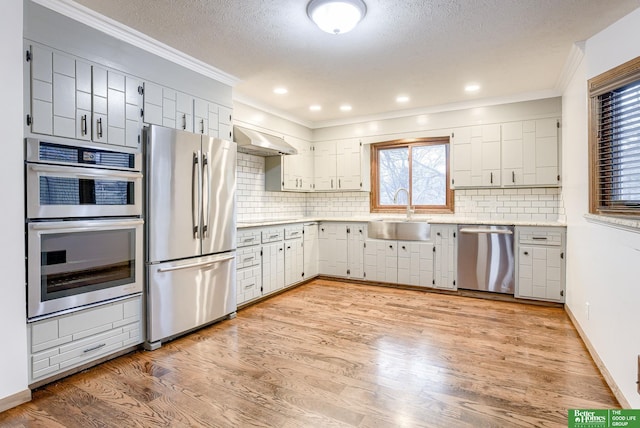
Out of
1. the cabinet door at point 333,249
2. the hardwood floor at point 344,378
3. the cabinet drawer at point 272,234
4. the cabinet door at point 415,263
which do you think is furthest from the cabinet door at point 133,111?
the cabinet door at point 415,263

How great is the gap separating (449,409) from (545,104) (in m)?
3.91

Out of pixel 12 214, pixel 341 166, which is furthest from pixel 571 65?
pixel 12 214

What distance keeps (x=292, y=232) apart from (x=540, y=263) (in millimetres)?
3057

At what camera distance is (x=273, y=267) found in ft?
14.3

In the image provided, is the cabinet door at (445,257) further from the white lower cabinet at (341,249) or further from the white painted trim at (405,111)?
the white painted trim at (405,111)

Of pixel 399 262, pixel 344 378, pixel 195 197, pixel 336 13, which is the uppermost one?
pixel 336 13

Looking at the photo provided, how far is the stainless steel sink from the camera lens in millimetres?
4653

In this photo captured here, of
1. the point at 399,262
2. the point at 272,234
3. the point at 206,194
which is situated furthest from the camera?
the point at 399,262

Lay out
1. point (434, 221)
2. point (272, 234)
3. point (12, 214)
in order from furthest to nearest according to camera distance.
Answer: point (434, 221)
point (272, 234)
point (12, 214)

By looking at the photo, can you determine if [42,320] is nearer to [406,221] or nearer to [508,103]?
[406,221]

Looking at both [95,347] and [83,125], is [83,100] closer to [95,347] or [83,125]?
[83,125]

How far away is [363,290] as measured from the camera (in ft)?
15.6

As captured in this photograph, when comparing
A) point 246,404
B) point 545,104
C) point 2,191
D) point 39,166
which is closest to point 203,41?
point 39,166

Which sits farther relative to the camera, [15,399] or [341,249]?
[341,249]
